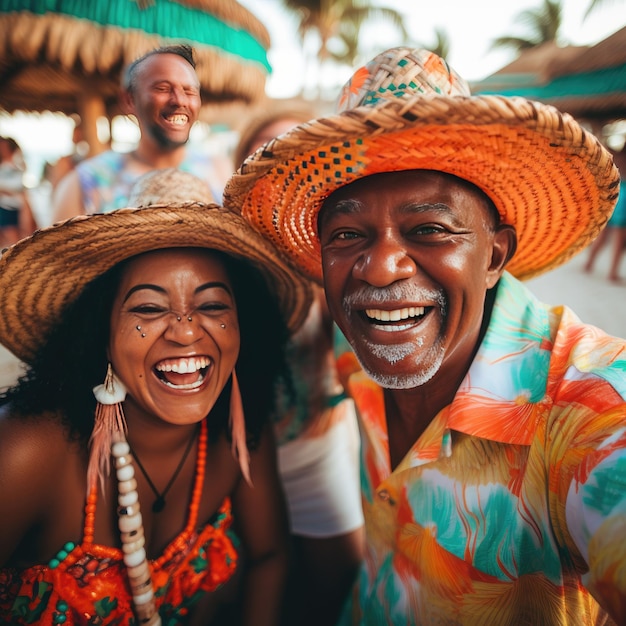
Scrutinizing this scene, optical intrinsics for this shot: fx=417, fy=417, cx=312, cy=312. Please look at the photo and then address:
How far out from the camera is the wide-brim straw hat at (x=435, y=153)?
0.93m

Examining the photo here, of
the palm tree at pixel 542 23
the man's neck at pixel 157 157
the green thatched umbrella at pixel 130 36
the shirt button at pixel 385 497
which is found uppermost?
the palm tree at pixel 542 23

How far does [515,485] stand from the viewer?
46.2 inches

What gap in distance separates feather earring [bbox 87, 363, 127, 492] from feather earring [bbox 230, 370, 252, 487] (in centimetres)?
42

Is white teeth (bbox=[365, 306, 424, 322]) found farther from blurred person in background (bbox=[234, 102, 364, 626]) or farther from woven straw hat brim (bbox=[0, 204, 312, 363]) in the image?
blurred person in background (bbox=[234, 102, 364, 626])

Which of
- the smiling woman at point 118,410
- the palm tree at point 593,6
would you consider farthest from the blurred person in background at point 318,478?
the palm tree at point 593,6

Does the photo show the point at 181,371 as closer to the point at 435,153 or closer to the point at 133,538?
the point at 133,538

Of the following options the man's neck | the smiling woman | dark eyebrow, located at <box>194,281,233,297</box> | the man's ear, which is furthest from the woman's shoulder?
the man's ear

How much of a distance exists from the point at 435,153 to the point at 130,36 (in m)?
1.07

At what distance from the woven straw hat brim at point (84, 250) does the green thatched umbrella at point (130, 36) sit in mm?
535

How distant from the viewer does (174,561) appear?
5.04 ft

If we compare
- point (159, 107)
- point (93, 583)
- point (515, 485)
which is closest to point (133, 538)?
point (93, 583)

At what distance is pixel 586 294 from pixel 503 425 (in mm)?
4815

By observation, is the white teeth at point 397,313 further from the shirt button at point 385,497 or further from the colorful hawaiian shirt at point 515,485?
the shirt button at point 385,497

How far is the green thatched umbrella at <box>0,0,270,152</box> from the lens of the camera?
132 cm
